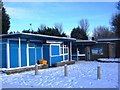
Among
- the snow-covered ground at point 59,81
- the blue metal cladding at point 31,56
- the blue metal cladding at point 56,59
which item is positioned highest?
the blue metal cladding at point 31,56

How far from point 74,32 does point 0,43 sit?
45.8 metres

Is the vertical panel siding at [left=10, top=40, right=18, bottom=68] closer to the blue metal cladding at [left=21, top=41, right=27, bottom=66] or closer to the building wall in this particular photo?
the blue metal cladding at [left=21, top=41, right=27, bottom=66]

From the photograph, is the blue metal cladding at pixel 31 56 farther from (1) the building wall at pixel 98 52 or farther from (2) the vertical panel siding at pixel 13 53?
(1) the building wall at pixel 98 52

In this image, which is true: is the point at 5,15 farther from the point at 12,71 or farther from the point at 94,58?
the point at 12,71

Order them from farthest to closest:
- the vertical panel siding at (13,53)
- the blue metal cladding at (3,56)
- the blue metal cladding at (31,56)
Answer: the blue metal cladding at (31,56) < the vertical panel siding at (13,53) < the blue metal cladding at (3,56)

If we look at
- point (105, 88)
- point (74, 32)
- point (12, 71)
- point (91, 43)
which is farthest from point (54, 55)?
point (74, 32)

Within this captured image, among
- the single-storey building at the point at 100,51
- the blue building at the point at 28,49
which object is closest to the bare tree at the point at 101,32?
the single-storey building at the point at 100,51

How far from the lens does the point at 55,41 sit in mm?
33125

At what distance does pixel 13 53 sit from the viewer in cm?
2477

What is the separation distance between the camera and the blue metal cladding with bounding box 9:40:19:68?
24.5 metres

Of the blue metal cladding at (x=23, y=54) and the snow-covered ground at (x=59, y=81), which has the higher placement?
the blue metal cladding at (x=23, y=54)

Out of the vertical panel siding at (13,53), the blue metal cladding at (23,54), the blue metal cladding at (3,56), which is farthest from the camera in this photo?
the blue metal cladding at (23,54)

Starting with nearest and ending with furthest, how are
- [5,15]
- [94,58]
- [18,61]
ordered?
[18,61]
[94,58]
[5,15]

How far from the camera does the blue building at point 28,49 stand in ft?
79.8
